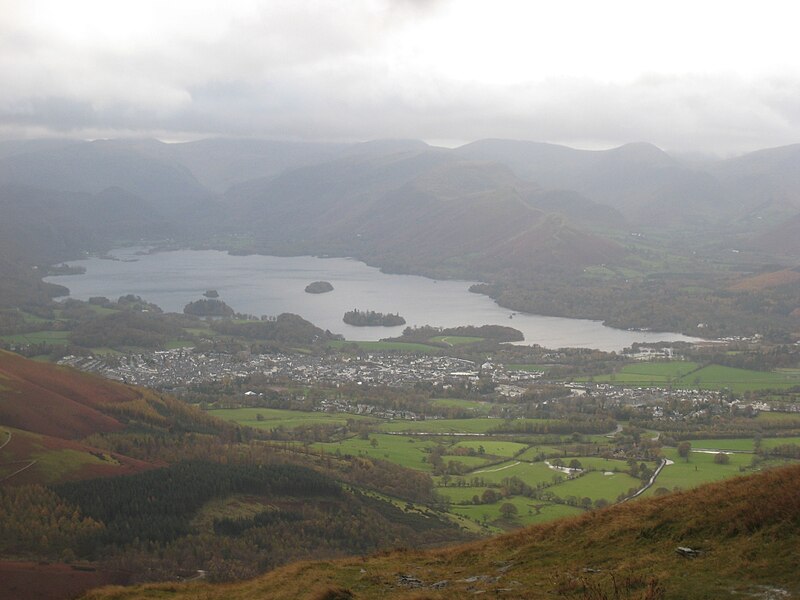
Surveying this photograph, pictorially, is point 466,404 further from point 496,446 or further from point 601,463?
point 601,463

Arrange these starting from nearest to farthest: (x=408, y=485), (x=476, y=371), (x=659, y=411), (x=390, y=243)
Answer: (x=408, y=485), (x=659, y=411), (x=476, y=371), (x=390, y=243)

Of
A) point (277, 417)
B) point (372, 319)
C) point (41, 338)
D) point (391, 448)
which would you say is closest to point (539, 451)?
point (391, 448)

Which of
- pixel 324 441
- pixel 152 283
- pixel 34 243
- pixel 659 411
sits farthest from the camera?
pixel 34 243

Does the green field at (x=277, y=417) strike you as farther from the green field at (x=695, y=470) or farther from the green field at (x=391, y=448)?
the green field at (x=695, y=470)

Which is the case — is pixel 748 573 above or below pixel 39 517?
above

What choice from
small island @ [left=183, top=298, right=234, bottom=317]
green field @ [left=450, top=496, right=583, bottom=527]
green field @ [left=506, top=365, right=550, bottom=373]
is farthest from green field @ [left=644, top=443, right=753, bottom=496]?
small island @ [left=183, top=298, right=234, bottom=317]

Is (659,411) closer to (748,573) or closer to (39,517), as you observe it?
(39,517)

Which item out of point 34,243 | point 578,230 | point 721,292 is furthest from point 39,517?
point 34,243

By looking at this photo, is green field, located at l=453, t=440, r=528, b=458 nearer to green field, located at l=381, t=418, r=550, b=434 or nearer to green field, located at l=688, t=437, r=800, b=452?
green field, located at l=381, t=418, r=550, b=434
